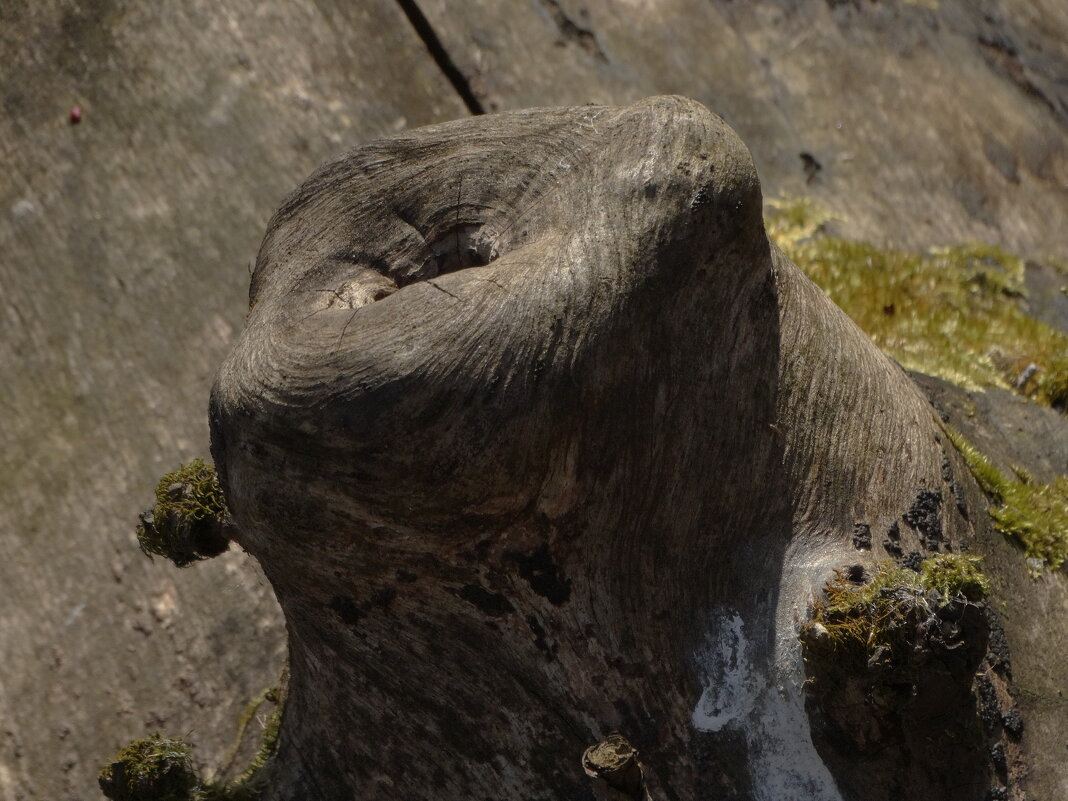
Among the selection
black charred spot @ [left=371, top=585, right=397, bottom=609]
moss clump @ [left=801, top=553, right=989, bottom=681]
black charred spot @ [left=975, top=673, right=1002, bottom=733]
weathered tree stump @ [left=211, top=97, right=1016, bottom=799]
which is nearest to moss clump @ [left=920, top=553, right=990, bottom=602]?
moss clump @ [left=801, top=553, right=989, bottom=681]

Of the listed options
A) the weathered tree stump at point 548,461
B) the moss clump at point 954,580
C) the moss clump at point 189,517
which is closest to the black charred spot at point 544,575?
the weathered tree stump at point 548,461

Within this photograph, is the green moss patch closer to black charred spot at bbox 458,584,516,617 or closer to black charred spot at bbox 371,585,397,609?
black charred spot at bbox 371,585,397,609

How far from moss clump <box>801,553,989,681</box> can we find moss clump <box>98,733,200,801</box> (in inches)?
52.5

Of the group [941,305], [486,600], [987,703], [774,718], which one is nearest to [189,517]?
[486,600]

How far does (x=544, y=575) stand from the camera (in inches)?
73.1

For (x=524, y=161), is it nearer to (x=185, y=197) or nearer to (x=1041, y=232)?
(x=185, y=197)

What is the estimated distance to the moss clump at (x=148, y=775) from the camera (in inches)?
90.2

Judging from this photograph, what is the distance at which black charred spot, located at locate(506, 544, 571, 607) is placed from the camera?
6.04ft

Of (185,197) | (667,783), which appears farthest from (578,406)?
(185,197)

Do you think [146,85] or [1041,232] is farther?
[1041,232]

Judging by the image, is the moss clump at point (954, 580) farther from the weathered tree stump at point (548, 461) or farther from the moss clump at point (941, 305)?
the moss clump at point (941, 305)

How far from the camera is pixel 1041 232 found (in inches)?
166

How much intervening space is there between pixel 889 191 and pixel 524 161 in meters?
2.59

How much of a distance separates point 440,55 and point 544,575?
264cm
